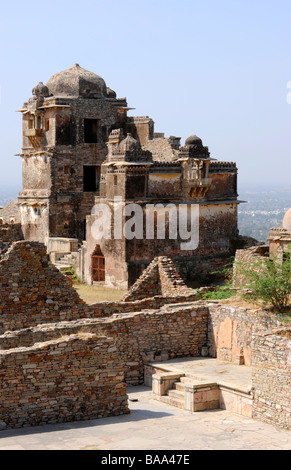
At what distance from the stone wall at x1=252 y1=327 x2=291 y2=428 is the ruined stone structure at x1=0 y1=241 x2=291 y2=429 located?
16mm

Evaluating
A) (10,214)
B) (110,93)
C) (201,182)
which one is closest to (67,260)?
(201,182)

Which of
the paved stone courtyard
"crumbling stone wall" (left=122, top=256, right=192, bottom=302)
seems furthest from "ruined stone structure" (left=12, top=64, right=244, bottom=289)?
the paved stone courtyard

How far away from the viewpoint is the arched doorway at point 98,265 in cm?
2972

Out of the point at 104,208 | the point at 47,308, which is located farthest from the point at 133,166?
the point at 47,308

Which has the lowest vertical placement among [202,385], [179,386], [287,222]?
[179,386]

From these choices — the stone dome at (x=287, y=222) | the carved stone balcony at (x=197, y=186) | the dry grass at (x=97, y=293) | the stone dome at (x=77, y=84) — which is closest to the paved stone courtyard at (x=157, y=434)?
the dry grass at (x=97, y=293)

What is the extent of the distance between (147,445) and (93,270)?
61.7ft

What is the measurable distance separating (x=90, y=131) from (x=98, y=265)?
1009 centimetres

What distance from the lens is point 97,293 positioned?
27.3 metres

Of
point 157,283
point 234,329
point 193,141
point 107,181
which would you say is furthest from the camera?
point 193,141

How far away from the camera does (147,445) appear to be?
11461 millimetres

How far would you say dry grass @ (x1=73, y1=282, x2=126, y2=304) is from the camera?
84.9ft

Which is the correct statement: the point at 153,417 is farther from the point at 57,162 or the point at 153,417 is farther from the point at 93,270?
the point at 57,162

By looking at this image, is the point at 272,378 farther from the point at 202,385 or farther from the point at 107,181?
the point at 107,181
